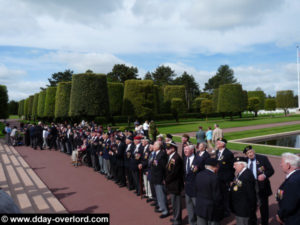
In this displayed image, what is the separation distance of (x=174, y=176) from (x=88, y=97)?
27318mm

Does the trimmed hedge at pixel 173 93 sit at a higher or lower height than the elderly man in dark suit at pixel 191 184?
higher

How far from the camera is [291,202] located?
3.44 m

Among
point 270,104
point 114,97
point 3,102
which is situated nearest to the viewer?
point 3,102

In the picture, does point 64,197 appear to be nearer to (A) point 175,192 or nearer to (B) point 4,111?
(A) point 175,192

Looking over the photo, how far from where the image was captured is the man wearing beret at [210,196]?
13.8 feet

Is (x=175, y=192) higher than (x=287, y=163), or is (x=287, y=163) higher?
(x=287, y=163)

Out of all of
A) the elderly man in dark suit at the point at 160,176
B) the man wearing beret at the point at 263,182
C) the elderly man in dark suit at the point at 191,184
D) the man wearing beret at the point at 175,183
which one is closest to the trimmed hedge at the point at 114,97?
the elderly man in dark suit at the point at 160,176

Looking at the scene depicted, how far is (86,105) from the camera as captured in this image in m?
31.4

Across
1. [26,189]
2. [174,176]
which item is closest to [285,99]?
[174,176]

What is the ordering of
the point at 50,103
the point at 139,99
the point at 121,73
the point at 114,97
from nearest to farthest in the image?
the point at 139,99 < the point at 114,97 < the point at 50,103 < the point at 121,73

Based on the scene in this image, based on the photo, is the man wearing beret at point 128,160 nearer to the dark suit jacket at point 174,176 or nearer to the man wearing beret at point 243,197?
the dark suit jacket at point 174,176

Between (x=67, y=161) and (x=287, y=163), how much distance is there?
12.1m

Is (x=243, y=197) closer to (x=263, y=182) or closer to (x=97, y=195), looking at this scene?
(x=263, y=182)

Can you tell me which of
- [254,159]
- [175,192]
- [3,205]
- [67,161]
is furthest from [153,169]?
[67,161]
